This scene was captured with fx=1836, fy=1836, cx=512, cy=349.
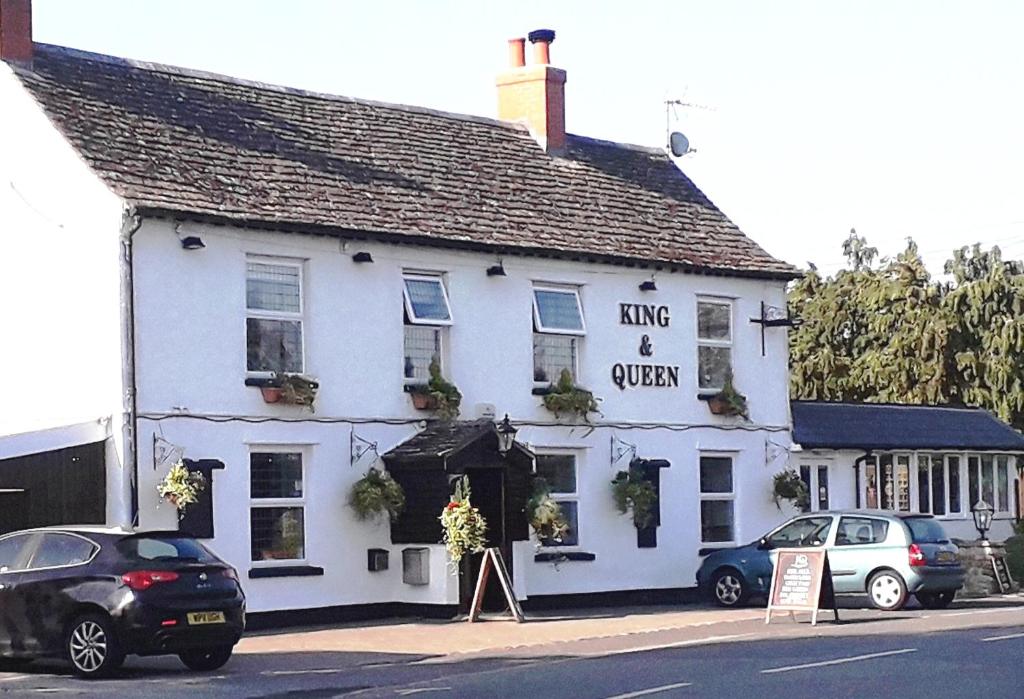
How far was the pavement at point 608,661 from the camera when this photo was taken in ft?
55.8

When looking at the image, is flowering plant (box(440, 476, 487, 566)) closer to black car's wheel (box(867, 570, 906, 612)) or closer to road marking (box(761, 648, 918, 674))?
black car's wheel (box(867, 570, 906, 612))

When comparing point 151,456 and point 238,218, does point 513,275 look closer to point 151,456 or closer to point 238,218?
point 238,218

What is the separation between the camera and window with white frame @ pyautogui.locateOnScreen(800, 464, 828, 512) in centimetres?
3409

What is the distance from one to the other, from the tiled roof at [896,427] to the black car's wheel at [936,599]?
5162 millimetres

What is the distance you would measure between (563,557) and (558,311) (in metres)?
3.88

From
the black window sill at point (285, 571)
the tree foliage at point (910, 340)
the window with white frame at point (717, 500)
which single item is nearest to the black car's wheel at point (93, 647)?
the black window sill at point (285, 571)

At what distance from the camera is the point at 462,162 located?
99.4 ft

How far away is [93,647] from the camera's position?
1867 cm

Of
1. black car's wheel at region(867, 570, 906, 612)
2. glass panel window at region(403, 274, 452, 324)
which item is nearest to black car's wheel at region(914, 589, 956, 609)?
black car's wheel at region(867, 570, 906, 612)

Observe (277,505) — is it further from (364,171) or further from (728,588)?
(728,588)

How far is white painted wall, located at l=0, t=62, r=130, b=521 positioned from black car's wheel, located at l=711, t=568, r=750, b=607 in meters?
10.2

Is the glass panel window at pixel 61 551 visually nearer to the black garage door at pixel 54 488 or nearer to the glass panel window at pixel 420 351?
the black garage door at pixel 54 488

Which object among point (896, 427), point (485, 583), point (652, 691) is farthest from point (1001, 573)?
point (652, 691)

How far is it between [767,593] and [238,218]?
10.3 m
